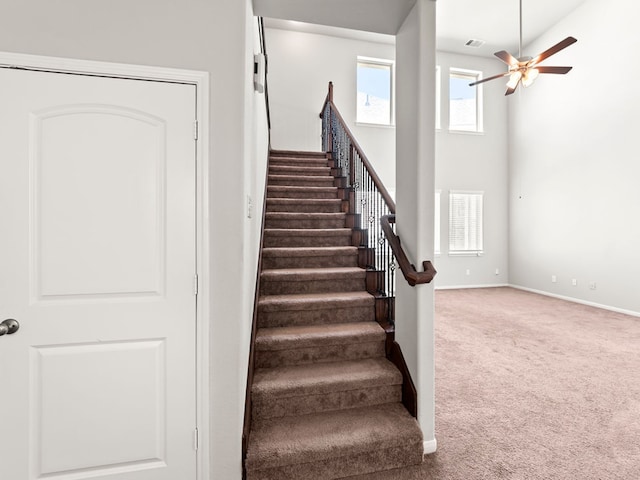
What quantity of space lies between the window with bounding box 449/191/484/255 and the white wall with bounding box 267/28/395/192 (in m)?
1.71

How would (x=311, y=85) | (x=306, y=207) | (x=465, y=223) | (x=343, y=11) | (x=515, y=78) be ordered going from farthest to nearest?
1. (x=465, y=223)
2. (x=311, y=85)
3. (x=515, y=78)
4. (x=306, y=207)
5. (x=343, y=11)

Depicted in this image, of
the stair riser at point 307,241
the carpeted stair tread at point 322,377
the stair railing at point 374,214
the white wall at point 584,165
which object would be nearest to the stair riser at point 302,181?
the stair railing at point 374,214

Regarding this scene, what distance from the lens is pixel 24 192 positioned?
152cm

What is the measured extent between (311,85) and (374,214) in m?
4.73

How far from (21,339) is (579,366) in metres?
4.45

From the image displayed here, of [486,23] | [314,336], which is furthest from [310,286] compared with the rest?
[486,23]

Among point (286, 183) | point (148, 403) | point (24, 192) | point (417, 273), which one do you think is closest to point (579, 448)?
point (417, 273)

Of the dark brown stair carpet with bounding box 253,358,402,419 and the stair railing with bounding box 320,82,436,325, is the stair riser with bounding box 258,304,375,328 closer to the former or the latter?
the stair railing with bounding box 320,82,436,325

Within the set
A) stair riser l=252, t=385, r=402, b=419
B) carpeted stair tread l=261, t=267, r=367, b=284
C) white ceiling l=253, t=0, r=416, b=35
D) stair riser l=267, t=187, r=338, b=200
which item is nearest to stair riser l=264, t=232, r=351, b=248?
carpeted stair tread l=261, t=267, r=367, b=284

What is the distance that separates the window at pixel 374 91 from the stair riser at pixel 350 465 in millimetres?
6536

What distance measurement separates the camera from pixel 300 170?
5051 millimetres

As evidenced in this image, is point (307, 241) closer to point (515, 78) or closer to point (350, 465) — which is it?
point (350, 465)

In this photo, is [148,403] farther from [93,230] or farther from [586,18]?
[586,18]

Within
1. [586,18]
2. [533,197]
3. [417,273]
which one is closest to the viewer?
[417,273]
